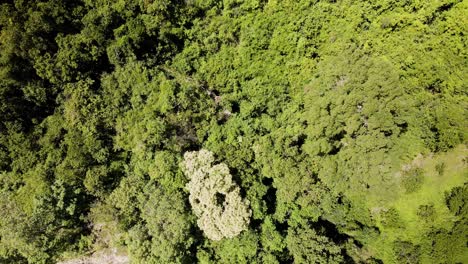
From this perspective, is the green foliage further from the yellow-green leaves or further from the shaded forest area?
the yellow-green leaves

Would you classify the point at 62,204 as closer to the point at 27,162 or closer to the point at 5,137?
the point at 27,162

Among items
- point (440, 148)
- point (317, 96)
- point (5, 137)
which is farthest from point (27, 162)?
point (440, 148)

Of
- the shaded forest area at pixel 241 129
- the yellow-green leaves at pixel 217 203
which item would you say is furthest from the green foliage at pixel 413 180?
the yellow-green leaves at pixel 217 203

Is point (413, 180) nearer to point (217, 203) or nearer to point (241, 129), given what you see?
point (241, 129)

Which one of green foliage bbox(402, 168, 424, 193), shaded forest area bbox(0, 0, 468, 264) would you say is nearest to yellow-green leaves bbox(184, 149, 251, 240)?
shaded forest area bbox(0, 0, 468, 264)

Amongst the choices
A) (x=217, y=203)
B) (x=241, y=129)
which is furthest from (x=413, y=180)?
(x=217, y=203)

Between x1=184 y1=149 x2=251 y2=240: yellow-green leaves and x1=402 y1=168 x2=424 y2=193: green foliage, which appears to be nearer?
x1=184 y1=149 x2=251 y2=240: yellow-green leaves

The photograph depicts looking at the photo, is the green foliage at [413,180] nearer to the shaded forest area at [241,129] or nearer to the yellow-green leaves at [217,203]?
the shaded forest area at [241,129]

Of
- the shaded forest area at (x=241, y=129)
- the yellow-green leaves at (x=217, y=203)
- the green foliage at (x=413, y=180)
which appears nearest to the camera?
the yellow-green leaves at (x=217, y=203)
